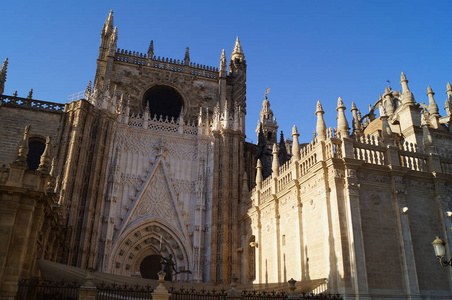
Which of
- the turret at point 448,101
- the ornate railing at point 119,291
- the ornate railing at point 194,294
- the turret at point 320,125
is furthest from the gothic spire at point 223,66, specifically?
the ornate railing at point 119,291

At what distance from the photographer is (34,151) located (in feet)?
77.0

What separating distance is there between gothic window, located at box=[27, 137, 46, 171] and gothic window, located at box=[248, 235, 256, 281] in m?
13.0

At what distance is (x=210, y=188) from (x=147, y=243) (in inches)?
200

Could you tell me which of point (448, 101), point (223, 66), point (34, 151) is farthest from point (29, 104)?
point (448, 101)

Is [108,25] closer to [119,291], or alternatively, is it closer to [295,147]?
[295,147]

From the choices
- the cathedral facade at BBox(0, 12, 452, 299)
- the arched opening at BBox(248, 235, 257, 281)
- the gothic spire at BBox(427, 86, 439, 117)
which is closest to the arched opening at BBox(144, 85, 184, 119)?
the cathedral facade at BBox(0, 12, 452, 299)

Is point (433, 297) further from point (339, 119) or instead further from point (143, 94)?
point (143, 94)

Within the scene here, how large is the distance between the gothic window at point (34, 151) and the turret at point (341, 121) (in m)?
16.5

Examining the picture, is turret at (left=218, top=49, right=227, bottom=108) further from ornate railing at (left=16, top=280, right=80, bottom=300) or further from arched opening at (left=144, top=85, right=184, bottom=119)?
ornate railing at (left=16, top=280, right=80, bottom=300)

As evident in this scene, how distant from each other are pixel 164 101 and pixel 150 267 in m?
12.6

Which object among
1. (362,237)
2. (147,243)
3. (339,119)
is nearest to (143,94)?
(147,243)

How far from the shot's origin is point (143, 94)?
2909cm

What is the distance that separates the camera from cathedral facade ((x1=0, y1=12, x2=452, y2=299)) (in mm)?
15828

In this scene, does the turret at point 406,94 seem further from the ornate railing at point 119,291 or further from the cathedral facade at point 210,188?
the ornate railing at point 119,291
